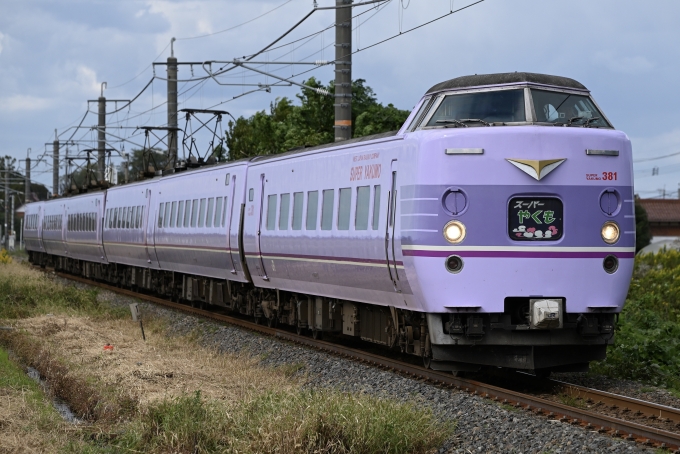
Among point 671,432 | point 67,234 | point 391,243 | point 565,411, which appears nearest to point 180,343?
point 391,243

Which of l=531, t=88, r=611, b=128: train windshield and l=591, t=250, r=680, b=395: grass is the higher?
l=531, t=88, r=611, b=128: train windshield

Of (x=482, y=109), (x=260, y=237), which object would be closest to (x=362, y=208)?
(x=482, y=109)

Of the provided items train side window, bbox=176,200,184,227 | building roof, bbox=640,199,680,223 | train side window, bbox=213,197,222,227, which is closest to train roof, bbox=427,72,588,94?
train side window, bbox=213,197,222,227

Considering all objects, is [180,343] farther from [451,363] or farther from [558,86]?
[558,86]

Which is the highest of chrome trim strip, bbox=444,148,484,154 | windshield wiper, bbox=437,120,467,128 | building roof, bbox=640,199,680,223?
building roof, bbox=640,199,680,223

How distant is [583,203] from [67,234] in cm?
3353

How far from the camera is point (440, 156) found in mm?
12047

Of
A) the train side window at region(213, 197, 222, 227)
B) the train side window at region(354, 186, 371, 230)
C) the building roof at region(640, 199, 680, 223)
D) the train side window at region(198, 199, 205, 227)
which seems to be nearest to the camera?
the train side window at region(354, 186, 371, 230)

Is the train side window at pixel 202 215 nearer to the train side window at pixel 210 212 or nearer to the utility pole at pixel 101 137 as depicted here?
the train side window at pixel 210 212

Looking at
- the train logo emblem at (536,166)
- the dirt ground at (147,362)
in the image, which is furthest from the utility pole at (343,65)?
the train logo emblem at (536,166)

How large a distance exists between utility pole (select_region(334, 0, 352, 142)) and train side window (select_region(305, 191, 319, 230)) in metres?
3.92

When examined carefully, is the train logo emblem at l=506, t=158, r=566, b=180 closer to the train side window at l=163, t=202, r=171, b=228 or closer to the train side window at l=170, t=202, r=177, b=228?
the train side window at l=170, t=202, r=177, b=228

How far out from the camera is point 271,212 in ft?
60.8

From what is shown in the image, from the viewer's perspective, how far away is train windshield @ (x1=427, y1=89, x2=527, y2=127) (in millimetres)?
12562
